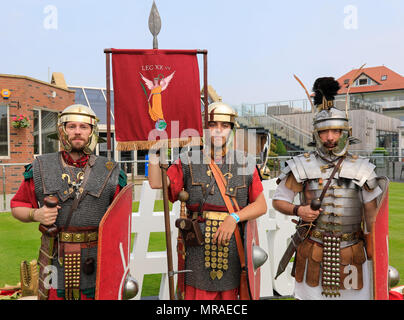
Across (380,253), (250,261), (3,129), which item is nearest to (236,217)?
(250,261)

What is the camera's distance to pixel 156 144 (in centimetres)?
264

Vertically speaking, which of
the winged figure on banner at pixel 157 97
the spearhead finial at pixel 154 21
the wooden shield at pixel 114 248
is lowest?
the wooden shield at pixel 114 248

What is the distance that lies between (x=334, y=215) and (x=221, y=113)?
1.16m

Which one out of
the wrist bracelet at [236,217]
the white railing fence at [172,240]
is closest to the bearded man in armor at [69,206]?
the wrist bracelet at [236,217]

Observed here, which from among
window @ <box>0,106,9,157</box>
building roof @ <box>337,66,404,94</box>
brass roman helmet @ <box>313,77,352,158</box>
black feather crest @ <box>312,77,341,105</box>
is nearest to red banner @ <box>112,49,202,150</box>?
brass roman helmet @ <box>313,77,352,158</box>

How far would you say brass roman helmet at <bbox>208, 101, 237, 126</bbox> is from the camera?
250 centimetres

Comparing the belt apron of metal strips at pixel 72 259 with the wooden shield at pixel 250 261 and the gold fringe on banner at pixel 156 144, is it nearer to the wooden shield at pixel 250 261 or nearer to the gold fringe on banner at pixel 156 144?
the gold fringe on banner at pixel 156 144

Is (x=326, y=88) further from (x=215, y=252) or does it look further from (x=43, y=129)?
(x=43, y=129)

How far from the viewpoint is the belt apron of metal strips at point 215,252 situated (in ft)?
7.98

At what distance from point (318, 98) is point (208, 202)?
1.31m

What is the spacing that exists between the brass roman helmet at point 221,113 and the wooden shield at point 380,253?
48.4 inches

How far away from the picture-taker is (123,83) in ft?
8.93
